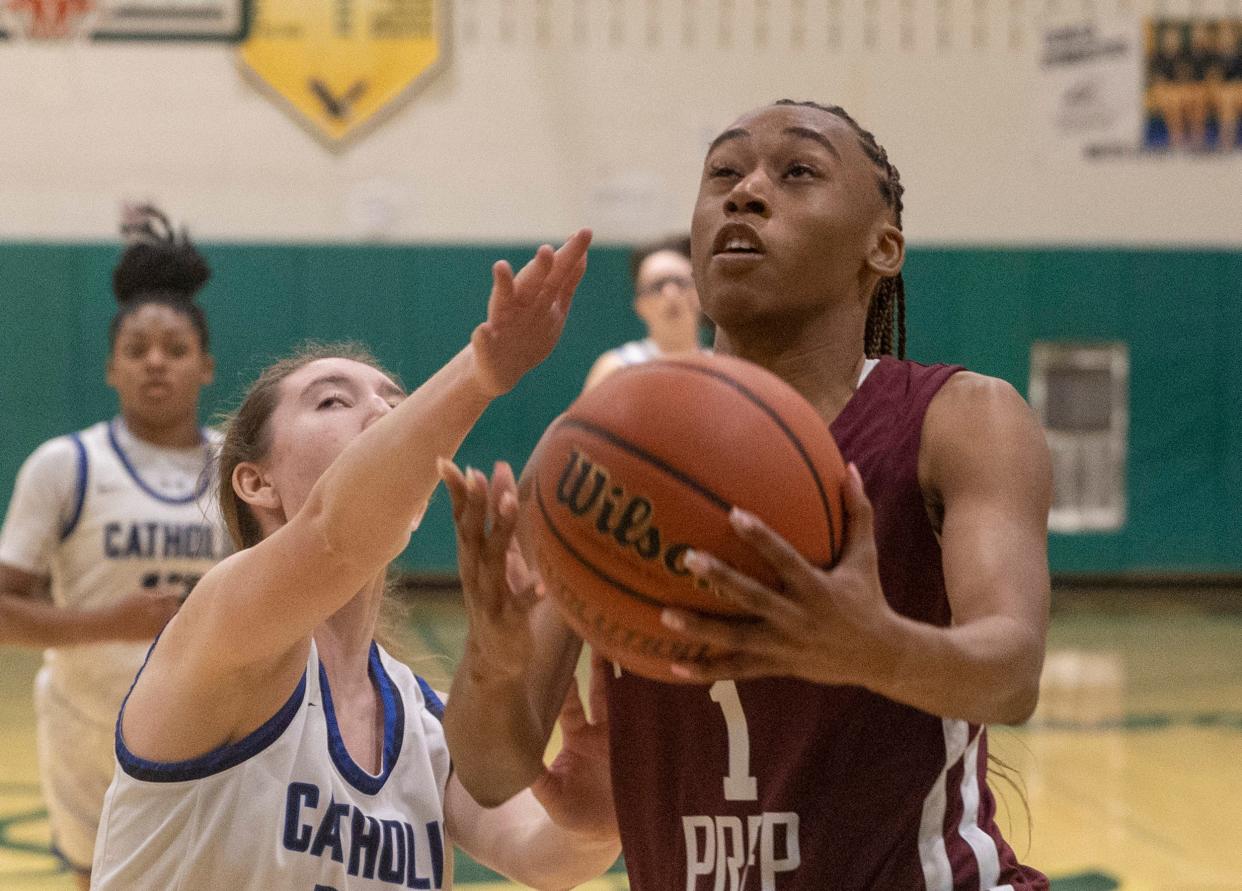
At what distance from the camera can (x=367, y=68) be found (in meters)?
9.70

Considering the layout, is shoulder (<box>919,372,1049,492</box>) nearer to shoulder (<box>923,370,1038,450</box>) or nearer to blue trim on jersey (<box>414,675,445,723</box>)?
shoulder (<box>923,370,1038,450</box>)

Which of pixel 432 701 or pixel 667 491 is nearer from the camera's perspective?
pixel 667 491

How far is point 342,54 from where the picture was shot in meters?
9.66

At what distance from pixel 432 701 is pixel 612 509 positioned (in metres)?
1.17

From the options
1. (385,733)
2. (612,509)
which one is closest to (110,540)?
(385,733)

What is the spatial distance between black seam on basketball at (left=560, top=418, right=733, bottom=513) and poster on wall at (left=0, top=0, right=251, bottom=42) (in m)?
8.67

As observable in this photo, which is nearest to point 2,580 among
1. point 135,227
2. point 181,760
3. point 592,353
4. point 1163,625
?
point 135,227

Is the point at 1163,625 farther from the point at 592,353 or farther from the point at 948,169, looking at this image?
the point at 592,353

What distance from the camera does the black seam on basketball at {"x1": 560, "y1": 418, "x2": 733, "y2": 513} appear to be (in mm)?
1529

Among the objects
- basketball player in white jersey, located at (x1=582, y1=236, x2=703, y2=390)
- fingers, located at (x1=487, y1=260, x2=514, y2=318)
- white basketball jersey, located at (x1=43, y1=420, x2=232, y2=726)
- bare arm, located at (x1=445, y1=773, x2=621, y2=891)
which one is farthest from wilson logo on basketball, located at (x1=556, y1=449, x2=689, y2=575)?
basketball player in white jersey, located at (x1=582, y1=236, x2=703, y2=390)

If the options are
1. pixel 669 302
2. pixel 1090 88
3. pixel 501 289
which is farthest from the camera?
pixel 1090 88

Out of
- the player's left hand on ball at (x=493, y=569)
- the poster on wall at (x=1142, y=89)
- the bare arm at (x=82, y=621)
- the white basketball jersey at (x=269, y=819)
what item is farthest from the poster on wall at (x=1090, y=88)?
the player's left hand on ball at (x=493, y=569)

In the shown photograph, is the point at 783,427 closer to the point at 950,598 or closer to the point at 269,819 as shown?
the point at 950,598

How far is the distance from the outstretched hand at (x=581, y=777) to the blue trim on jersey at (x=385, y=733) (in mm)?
262
